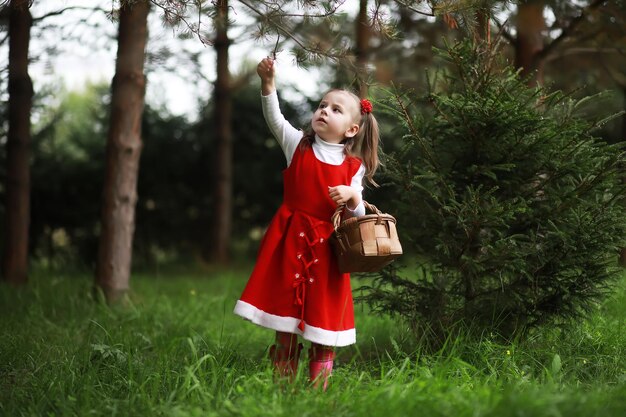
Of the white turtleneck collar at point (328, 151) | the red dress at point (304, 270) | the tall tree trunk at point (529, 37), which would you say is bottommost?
the red dress at point (304, 270)

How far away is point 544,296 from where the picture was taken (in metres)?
3.75

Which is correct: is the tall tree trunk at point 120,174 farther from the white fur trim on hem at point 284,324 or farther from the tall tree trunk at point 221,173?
the tall tree trunk at point 221,173

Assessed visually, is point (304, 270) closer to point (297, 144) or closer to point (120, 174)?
point (297, 144)

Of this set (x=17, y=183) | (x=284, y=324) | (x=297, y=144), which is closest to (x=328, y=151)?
(x=297, y=144)

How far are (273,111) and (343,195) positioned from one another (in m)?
0.61

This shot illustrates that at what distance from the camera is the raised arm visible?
3.28 meters

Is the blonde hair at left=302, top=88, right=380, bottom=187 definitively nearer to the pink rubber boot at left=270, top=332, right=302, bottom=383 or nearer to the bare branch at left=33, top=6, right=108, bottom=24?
the pink rubber boot at left=270, top=332, right=302, bottom=383

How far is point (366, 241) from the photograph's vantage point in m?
3.00

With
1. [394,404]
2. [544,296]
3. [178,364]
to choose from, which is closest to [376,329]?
[544,296]

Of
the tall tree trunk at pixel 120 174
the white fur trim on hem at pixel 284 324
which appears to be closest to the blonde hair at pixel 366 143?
the white fur trim on hem at pixel 284 324

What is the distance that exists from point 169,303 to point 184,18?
3.02 metres

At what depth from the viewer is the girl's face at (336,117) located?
130 inches

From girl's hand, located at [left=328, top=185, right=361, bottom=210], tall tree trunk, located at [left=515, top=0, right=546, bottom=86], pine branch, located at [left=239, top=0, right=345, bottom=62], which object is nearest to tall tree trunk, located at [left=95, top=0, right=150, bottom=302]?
pine branch, located at [left=239, top=0, right=345, bottom=62]

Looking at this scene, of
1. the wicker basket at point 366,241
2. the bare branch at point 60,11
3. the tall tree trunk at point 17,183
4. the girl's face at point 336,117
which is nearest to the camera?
the wicker basket at point 366,241
